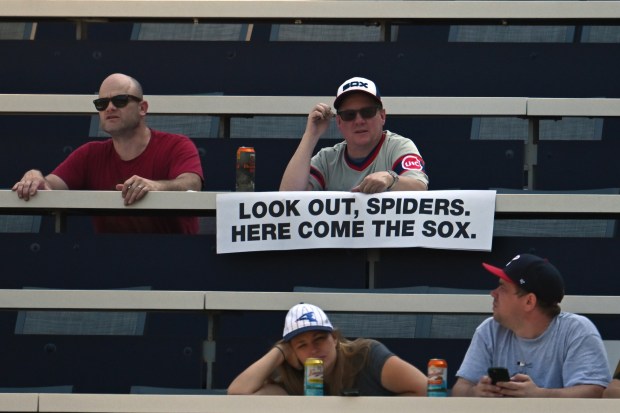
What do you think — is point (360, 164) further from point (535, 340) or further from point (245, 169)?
point (535, 340)

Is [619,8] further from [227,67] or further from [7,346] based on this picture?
[7,346]

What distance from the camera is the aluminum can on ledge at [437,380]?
14.0 feet

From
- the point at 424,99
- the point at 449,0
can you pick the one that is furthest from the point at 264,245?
the point at 449,0

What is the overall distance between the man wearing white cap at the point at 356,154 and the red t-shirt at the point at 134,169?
17.6 inches

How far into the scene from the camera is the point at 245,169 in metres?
5.46

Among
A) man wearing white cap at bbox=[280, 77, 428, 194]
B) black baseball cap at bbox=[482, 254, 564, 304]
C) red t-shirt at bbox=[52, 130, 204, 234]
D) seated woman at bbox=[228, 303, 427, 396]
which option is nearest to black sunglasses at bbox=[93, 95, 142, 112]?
red t-shirt at bbox=[52, 130, 204, 234]

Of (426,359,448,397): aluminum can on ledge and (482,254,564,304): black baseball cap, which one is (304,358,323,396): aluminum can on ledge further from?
(482,254,564,304): black baseball cap

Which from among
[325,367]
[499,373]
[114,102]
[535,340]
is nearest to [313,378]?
[325,367]

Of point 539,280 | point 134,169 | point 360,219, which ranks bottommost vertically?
point 539,280

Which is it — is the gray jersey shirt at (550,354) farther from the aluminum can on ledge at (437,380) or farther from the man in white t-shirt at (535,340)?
the aluminum can on ledge at (437,380)

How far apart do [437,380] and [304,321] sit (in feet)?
1.64

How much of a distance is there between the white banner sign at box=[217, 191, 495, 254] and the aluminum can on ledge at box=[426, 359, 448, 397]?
1085 millimetres

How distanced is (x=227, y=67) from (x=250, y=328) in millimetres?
1640

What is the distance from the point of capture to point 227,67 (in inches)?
263
